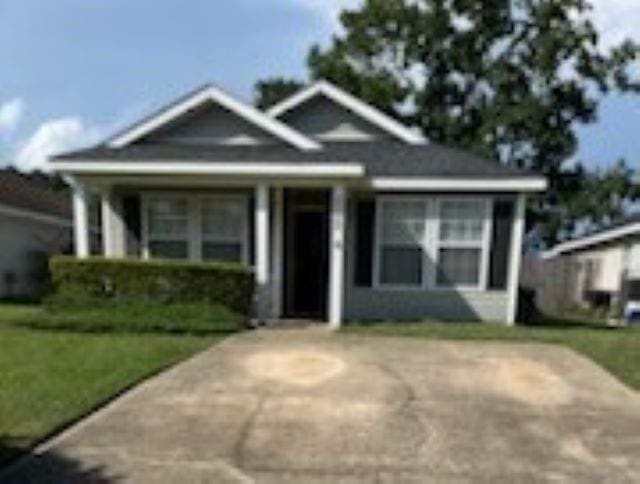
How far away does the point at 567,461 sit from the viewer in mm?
6824

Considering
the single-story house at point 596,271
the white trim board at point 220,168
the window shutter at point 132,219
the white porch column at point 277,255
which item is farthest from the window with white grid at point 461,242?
the single-story house at point 596,271

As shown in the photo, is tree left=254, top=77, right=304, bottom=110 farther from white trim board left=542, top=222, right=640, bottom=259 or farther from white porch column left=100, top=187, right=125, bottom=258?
white porch column left=100, top=187, right=125, bottom=258

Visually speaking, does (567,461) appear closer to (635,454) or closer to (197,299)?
(635,454)

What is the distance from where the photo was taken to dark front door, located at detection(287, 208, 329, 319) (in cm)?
1672

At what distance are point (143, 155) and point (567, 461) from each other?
1041cm

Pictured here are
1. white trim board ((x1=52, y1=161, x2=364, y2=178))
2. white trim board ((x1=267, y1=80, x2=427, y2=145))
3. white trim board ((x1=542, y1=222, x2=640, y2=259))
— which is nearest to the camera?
white trim board ((x1=52, y1=161, x2=364, y2=178))

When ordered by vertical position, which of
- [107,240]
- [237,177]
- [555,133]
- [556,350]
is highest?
[555,133]

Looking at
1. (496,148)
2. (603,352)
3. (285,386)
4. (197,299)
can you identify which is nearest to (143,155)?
(197,299)

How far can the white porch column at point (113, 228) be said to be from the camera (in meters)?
Answer: 16.0

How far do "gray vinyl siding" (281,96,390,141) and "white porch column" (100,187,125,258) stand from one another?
4522 mm

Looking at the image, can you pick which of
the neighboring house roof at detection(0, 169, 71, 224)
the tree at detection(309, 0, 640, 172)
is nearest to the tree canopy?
the tree at detection(309, 0, 640, 172)

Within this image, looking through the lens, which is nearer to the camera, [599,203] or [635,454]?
[635,454]

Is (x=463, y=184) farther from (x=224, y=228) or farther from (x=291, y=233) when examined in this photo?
(x=224, y=228)

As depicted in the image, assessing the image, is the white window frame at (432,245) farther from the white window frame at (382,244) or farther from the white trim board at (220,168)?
the white trim board at (220,168)
